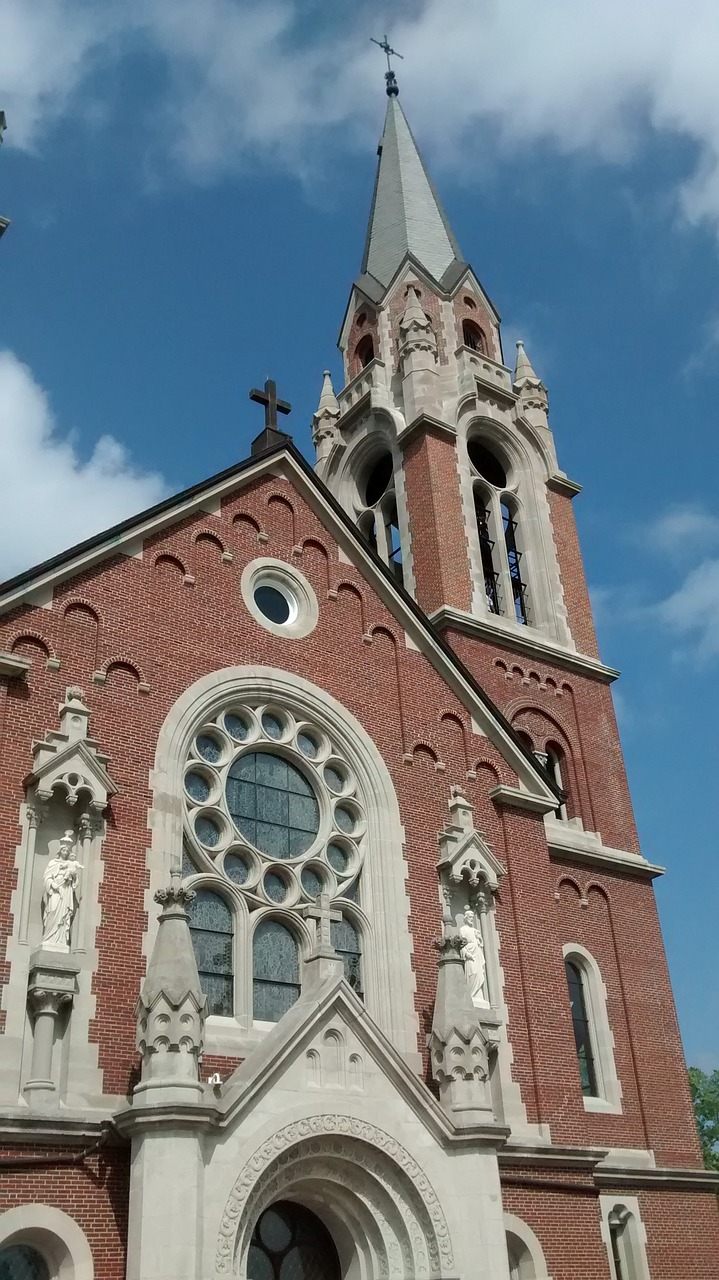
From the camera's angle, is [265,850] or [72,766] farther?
[265,850]

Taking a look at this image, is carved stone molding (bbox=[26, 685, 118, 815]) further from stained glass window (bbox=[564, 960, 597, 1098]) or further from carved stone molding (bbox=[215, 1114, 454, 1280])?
stained glass window (bbox=[564, 960, 597, 1098])

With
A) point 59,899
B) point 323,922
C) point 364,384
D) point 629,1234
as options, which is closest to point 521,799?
point 323,922

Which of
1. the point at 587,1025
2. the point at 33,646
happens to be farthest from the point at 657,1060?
the point at 33,646

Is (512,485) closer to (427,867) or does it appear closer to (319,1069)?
(427,867)

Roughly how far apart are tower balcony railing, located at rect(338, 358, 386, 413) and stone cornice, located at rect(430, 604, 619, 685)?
805 cm

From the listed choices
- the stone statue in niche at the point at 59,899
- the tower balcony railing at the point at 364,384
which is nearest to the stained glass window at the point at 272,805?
the stone statue in niche at the point at 59,899

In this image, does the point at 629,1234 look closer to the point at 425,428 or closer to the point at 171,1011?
the point at 171,1011

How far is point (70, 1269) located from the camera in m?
13.0

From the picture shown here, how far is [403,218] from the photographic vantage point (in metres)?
35.6

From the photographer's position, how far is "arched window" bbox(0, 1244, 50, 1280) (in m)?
12.9

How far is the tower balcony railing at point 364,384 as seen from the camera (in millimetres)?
30984

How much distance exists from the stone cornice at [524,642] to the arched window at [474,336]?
32.6 feet

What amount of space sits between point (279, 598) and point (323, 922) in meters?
6.05

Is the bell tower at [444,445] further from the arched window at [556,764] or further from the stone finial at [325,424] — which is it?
the arched window at [556,764]
